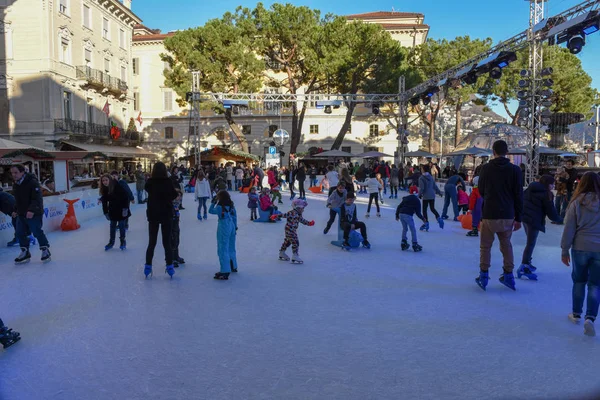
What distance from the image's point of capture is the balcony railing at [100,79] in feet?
98.9

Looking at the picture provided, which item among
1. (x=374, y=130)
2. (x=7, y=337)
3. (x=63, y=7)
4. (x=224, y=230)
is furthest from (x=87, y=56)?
(x=7, y=337)

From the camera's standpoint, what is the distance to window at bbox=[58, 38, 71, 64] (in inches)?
1127

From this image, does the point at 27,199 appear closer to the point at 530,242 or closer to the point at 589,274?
the point at 530,242

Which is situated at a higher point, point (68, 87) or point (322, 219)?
point (68, 87)

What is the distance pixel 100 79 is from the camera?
3238 cm

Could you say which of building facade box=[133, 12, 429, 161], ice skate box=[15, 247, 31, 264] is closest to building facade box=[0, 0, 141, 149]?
building facade box=[133, 12, 429, 161]

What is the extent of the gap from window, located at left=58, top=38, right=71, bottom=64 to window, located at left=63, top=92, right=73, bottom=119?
201 cm

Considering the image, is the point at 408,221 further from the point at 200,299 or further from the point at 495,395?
the point at 495,395

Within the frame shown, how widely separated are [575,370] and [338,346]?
1.76 m

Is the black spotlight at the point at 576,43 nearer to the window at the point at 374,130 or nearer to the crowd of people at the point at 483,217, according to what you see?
the crowd of people at the point at 483,217

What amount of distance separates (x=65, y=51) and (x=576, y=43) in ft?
92.5

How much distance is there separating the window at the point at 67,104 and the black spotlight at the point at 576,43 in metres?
27.1

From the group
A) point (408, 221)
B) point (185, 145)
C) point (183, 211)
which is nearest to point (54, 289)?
point (408, 221)

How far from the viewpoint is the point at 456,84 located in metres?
19.1
